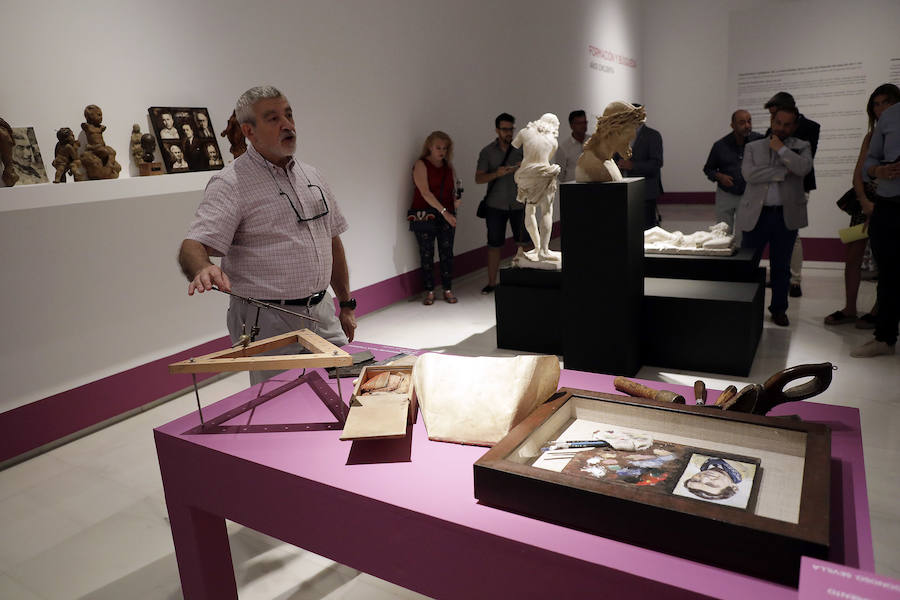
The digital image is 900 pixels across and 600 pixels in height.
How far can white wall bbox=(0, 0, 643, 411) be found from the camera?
3311 mm

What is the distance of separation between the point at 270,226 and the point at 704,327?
2846 millimetres

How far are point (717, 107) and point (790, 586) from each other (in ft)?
37.9

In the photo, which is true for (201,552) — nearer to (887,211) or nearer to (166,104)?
(166,104)

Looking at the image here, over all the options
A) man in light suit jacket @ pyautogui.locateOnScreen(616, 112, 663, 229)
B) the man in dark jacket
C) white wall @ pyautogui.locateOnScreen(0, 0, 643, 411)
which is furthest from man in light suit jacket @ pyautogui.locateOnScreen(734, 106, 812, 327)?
white wall @ pyautogui.locateOnScreen(0, 0, 643, 411)

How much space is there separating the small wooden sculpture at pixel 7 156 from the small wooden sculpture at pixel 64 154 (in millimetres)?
188

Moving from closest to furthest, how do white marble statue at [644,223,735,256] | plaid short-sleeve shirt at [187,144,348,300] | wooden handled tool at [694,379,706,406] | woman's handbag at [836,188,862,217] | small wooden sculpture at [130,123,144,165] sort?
wooden handled tool at [694,379,706,406], plaid short-sleeve shirt at [187,144,348,300], small wooden sculpture at [130,123,144,165], white marble statue at [644,223,735,256], woman's handbag at [836,188,862,217]

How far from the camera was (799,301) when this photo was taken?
215 inches

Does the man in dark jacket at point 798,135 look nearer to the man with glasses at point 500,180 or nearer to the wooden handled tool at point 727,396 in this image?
the man with glasses at point 500,180

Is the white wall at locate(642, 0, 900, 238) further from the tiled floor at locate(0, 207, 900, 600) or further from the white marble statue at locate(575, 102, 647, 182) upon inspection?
the white marble statue at locate(575, 102, 647, 182)

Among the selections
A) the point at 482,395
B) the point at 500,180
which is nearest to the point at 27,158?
the point at 482,395

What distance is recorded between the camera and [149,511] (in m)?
2.80

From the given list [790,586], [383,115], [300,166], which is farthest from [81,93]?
[790,586]

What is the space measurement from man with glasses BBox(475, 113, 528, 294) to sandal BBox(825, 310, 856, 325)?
2.70 meters

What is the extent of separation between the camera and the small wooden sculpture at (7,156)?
119 inches
